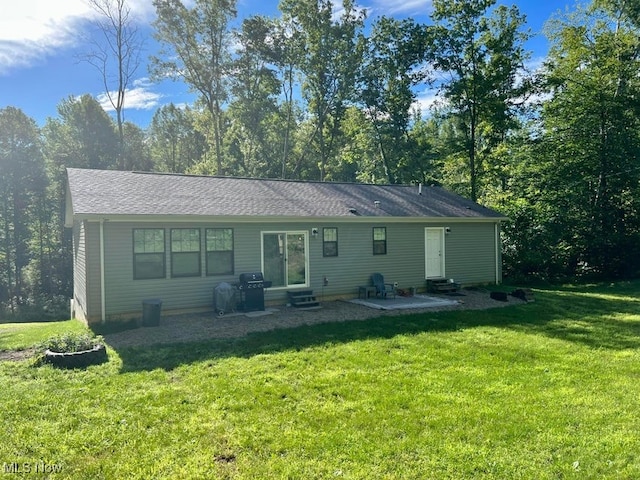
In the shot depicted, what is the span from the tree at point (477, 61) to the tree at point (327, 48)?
15.2ft

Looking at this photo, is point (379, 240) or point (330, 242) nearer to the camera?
point (330, 242)

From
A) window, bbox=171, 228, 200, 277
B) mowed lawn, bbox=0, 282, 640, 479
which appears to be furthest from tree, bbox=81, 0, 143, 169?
mowed lawn, bbox=0, 282, 640, 479

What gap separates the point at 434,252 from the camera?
13734 mm

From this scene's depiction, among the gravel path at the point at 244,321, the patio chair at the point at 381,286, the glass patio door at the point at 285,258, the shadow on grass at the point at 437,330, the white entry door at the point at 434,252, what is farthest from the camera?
the white entry door at the point at 434,252

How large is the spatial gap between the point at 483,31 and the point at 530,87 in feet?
11.7

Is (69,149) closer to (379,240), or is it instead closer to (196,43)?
(196,43)

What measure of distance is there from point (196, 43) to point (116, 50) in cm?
406

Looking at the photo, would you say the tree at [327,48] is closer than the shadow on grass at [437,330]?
No

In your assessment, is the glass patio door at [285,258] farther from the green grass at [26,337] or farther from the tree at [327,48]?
the tree at [327,48]

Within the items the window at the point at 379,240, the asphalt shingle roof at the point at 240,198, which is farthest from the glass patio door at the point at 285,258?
the window at the point at 379,240

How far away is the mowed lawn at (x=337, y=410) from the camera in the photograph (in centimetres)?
340

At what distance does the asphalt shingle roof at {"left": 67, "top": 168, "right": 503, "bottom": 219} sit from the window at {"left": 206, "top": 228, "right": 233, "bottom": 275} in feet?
1.75

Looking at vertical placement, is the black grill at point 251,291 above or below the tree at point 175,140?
below

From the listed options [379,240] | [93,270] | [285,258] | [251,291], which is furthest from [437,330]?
[93,270]
